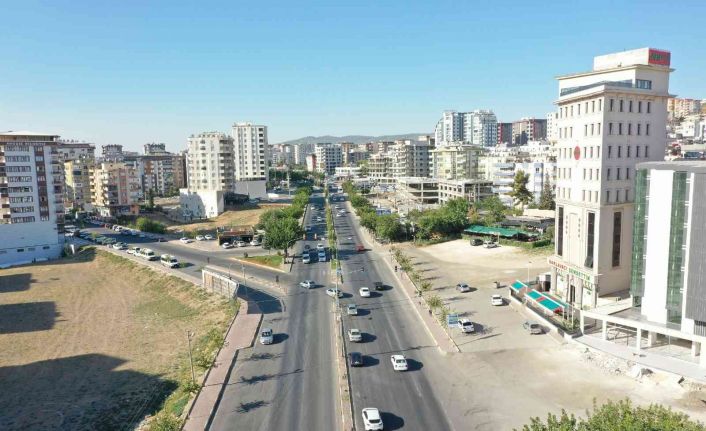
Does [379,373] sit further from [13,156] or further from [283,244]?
[13,156]

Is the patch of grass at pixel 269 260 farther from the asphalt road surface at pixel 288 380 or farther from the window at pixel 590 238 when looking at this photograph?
the window at pixel 590 238

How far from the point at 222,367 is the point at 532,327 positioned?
2749cm

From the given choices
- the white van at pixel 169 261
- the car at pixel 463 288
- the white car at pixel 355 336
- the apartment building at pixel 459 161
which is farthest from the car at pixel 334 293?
the apartment building at pixel 459 161

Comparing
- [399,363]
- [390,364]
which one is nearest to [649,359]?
[399,363]

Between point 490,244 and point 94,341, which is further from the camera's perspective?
point 490,244

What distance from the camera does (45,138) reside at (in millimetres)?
101125

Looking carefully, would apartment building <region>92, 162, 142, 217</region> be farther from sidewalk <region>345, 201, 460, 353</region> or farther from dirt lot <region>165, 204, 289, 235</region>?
sidewalk <region>345, 201, 460, 353</region>

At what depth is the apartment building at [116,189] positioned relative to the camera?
148m

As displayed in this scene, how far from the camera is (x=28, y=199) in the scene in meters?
97.3

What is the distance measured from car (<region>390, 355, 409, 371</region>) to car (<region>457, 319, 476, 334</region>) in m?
9.53

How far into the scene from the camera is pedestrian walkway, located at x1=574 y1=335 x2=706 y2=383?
36094 millimetres

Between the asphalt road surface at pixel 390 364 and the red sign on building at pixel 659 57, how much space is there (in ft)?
116

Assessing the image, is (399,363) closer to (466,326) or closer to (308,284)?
(466,326)

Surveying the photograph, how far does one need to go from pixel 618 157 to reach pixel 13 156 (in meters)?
101
